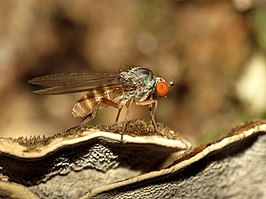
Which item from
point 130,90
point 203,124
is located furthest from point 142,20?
point 130,90

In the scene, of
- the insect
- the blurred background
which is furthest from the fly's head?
the blurred background

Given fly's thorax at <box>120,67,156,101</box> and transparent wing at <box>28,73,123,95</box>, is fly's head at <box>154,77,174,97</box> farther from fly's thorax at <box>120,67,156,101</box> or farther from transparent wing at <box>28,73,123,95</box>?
transparent wing at <box>28,73,123,95</box>

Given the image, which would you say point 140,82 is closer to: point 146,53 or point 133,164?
point 133,164

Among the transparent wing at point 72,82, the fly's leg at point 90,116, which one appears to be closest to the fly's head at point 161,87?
the transparent wing at point 72,82

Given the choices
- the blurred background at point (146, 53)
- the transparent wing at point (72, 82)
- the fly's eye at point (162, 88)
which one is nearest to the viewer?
the transparent wing at point (72, 82)

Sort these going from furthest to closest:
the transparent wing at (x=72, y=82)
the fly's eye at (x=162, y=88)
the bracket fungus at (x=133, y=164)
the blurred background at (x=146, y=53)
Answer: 1. the blurred background at (x=146, y=53)
2. the fly's eye at (x=162, y=88)
3. the transparent wing at (x=72, y=82)
4. the bracket fungus at (x=133, y=164)

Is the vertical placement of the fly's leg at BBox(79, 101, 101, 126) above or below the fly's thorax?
below

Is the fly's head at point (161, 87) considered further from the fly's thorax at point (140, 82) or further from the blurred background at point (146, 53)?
the blurred background at point (146, 53)
